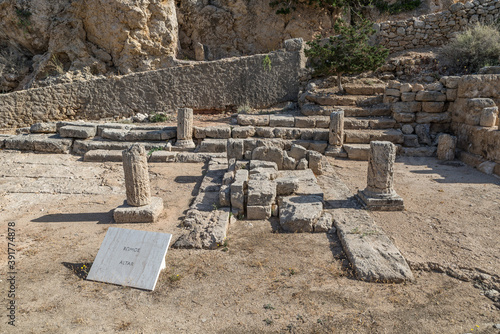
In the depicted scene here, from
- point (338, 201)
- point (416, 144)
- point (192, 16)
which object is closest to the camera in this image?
point (338, 201)

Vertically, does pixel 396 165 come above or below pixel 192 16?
below

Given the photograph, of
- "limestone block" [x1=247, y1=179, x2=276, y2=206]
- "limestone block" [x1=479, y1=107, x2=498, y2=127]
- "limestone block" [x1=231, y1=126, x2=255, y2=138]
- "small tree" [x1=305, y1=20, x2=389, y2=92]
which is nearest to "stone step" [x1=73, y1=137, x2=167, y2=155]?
"limestone block" [x1=231, y1=126, x2=255, y2=138]

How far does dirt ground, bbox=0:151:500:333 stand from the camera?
361 cm

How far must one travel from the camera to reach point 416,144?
10.8 metres

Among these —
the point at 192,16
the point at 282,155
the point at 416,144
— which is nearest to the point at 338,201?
the point at 282,155

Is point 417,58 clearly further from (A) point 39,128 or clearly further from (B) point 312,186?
(A) point 39,128

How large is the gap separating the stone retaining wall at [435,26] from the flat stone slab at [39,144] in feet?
42.8

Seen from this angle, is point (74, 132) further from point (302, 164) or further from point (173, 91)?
point (302, 164)

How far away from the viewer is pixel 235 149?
8.59m

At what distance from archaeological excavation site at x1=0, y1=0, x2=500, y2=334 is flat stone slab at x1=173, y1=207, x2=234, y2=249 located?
34 millimetres

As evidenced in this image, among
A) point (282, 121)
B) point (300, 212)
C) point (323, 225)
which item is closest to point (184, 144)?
point (282, 121)

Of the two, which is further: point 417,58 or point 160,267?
point 417,58

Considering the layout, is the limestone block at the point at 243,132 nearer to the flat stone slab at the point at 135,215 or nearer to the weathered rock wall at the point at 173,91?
the weathered rock wall at the point at 173,91

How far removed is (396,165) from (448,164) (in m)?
1.45
